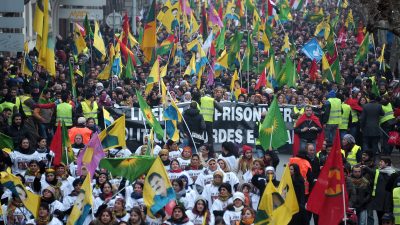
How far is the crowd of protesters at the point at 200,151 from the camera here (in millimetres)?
16516

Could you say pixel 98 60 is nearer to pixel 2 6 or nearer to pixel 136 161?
pixel 2 6

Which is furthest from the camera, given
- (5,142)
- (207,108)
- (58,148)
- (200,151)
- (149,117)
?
(207,108)

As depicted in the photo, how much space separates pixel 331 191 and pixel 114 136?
4.38 m

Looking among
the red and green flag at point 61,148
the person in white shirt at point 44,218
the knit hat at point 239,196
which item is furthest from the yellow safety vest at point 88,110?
the person in white shirt at point 44,218

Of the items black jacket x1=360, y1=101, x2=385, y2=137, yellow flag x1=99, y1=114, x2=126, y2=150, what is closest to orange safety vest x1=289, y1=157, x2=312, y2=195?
yellow flag x1=99, y1=114, x2=126, y2=150

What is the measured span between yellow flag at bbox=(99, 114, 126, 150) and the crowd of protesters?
0.96 ft

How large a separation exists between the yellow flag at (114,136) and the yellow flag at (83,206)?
302 cm

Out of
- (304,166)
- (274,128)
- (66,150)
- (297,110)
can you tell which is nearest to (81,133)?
(66,150)

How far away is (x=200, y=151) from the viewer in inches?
789

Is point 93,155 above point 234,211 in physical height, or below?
above

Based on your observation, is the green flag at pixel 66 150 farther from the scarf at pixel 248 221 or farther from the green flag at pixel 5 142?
the scarf at pixel 248 221

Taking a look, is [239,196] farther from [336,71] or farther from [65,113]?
[336,71]

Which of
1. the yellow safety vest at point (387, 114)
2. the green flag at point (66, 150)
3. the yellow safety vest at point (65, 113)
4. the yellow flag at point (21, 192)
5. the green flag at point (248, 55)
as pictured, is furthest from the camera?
the green flag at point (248, 55)

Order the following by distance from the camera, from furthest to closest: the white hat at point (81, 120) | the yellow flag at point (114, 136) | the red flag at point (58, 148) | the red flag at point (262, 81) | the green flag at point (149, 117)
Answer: the red flag at point (262, 81) < the white hat at point (81, 120) < the green flag at point (149, 117) < the yellow flag at point (114, 136) < the red flag at point (58, 148)
